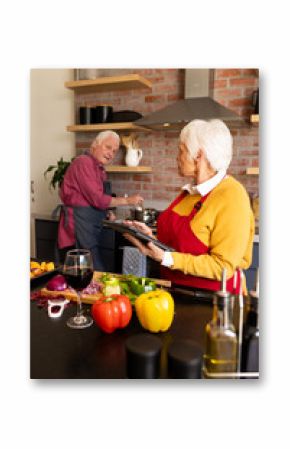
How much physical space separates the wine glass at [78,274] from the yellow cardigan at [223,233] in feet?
1.05

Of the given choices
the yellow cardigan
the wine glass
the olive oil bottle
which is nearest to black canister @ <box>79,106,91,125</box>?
the yellow cardigan

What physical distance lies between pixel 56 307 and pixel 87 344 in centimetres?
19

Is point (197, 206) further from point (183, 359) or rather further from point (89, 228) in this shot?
point (183, 359)

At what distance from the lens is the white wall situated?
3.23ft

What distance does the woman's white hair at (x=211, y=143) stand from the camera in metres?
1.11

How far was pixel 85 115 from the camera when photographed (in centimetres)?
160

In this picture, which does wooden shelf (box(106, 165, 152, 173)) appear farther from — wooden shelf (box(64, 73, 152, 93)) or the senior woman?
the senior woman

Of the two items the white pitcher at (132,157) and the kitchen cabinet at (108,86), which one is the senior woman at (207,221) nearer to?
the kitchen cabinet at (108,86)

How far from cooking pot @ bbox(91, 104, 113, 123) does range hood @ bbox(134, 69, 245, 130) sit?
6.1 inches

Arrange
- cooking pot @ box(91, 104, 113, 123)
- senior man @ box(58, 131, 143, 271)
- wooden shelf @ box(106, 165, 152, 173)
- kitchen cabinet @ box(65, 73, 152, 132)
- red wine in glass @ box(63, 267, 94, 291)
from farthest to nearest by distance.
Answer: wooden shelf @ box(106, 165, 152, 173) < cooking pot @ box(91, 104, 113, 123) < kitchen cabinet @ box(65, 73, 152, 132) < senior man @ box(58, 131, 143, 271) < red wine in glass @ box(63, 267, 94, 291)

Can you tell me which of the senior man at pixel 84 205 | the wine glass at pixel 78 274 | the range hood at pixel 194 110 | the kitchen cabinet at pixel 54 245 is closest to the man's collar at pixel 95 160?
the senior man at pixel 84 205

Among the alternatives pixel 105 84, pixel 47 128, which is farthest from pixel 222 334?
pixel 105 84
